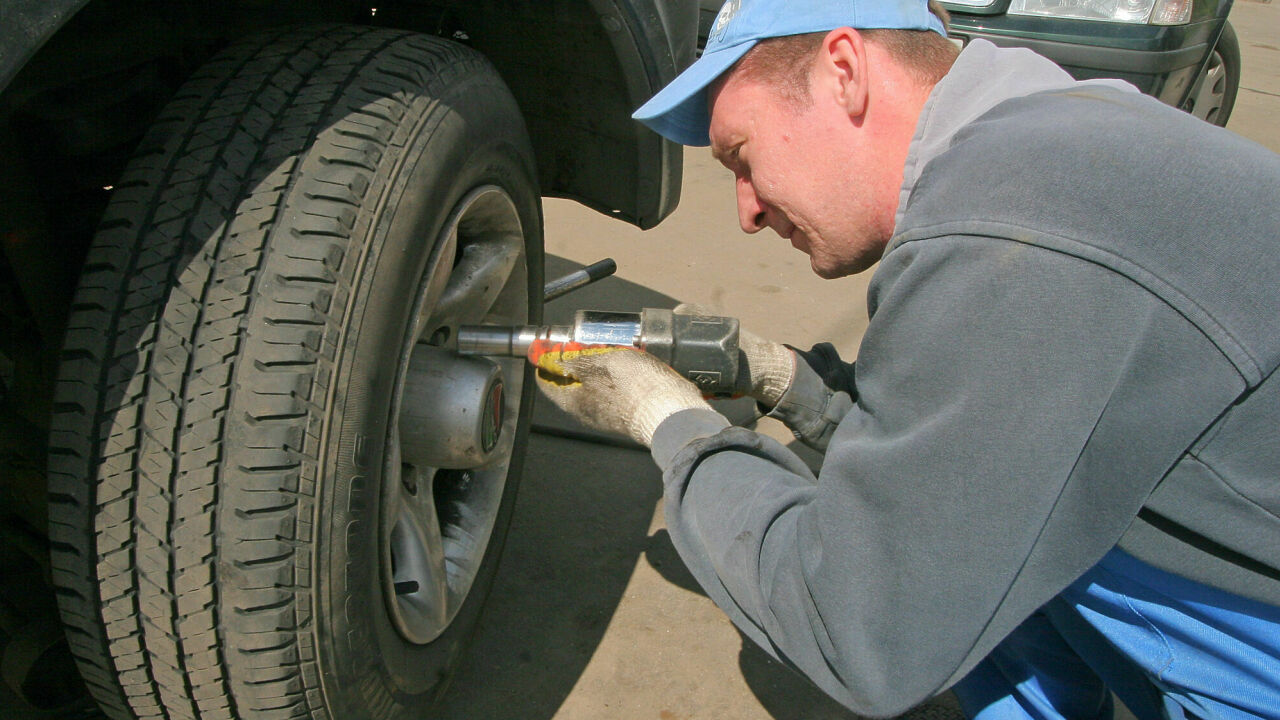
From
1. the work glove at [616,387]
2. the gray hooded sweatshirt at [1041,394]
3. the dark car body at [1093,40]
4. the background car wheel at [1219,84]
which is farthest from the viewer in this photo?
the background car wheel at [1219,84]

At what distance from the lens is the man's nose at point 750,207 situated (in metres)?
1.30

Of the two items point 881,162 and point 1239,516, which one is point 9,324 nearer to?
point 881,162

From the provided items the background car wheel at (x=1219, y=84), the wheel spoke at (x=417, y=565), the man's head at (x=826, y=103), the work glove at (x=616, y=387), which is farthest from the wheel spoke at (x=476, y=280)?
the background car wheel at (x=1219, y=84)

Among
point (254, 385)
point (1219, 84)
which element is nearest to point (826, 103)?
point (254, 385)

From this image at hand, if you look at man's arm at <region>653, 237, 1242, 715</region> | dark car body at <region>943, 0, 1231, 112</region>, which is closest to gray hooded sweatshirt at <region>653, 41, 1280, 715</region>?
man's arm at <region>653, 237, 1242, 715</region>

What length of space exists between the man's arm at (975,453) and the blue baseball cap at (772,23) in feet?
1.16

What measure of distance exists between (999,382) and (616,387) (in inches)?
27.8

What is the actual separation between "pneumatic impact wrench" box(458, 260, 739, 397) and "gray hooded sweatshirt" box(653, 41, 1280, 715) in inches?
19.0

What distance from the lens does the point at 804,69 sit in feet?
3.77

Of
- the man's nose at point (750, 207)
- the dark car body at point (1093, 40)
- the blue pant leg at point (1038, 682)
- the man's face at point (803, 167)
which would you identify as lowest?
the blue pant leg at point (1038, 682)

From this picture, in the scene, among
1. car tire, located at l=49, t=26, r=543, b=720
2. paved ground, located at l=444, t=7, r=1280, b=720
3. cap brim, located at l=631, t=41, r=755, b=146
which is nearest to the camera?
car tire, located at l=49, t=26, r=543, b=720

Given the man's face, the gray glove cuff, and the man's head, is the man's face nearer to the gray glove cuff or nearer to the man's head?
the man's head

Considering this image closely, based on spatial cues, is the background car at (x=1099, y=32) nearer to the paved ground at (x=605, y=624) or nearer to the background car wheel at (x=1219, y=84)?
the background car wheel at (x=1219, y=84)

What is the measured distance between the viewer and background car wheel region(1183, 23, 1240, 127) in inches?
180
